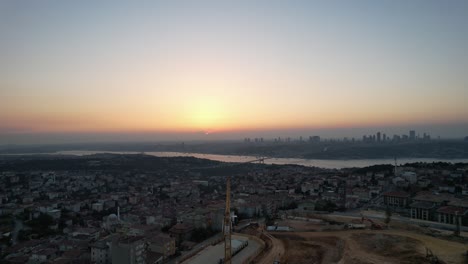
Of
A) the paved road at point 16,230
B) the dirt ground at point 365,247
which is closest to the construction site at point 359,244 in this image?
the dirt ground at point 365,247

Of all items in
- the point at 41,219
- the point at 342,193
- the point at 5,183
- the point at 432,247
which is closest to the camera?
the point at 432,247

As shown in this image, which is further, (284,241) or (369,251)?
(284,241)

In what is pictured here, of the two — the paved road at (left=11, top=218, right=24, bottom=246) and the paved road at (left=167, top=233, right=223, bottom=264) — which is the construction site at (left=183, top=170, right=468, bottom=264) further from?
the paved road at (left=11, top=218, right=24, bottom=246)

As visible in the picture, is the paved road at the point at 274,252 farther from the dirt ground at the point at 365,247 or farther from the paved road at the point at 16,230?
the paved road at the point at 16,230

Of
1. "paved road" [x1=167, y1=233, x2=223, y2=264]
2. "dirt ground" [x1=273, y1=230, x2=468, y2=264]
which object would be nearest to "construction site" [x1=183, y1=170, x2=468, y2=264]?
"dirt ground" [x1=273, y1=230, x2=468, y2=264]

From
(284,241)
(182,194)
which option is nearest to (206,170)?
(182,194)

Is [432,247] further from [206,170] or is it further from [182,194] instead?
[206,170]

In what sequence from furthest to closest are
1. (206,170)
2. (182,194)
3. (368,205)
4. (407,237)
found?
(206,170) < (182,194) < (368,205) < (407,237)

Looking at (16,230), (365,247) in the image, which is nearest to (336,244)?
(365,247)
